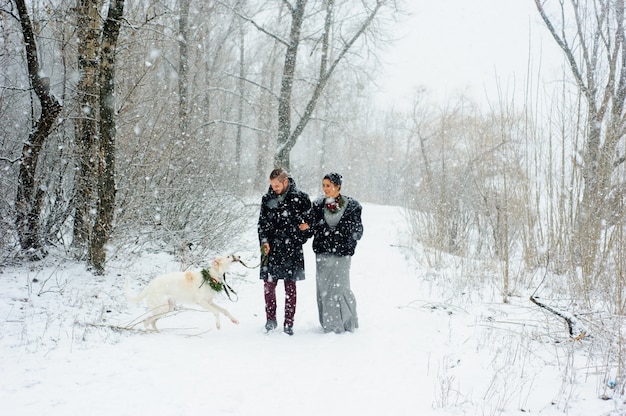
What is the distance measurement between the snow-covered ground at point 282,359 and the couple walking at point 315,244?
320 mm

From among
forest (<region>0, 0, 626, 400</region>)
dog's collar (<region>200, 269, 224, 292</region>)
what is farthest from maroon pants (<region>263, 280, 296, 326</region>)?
forest (<region>0, 0, 626, 400</region>)

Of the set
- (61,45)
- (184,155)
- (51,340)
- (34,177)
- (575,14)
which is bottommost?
(51,340)

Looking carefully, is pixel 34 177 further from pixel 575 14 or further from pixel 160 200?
pixel 575 14

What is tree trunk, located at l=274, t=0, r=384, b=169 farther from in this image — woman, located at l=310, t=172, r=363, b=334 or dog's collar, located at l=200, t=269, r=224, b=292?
dog's collar, located at l=200, t=269, r=224, b=292

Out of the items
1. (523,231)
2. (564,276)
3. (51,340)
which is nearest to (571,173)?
(523,231)

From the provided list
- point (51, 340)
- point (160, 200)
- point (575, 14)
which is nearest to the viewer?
point (51, 340)

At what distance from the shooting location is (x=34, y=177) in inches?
233

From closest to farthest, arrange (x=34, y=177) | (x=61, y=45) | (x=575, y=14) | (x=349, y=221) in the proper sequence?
(x=349, y=221), (x=34, y=177), (x=61, y=45), (x=575, y=14)

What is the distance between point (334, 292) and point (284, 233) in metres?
0.86

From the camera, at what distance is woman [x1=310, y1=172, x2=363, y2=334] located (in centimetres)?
460

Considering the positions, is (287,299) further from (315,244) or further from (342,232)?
(342,232)

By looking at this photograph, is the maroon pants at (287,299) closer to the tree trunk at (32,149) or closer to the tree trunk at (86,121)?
the tree trunk at (86,121)

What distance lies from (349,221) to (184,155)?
4782mm

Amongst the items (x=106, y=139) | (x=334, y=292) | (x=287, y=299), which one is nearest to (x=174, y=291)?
(x=287, y=299)
